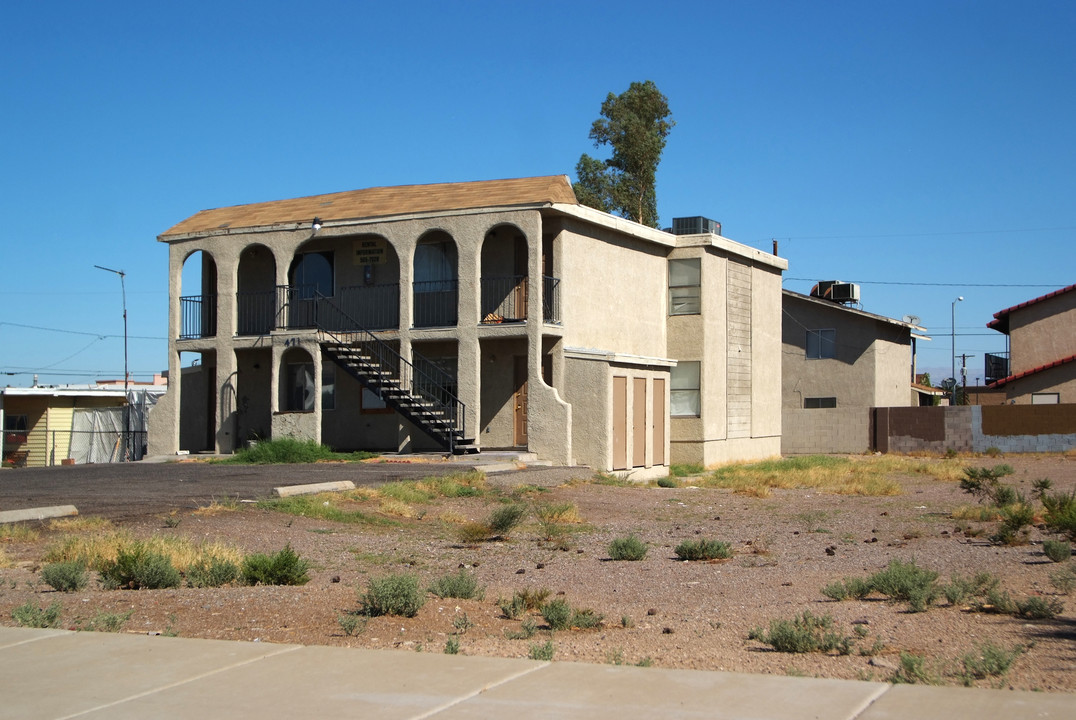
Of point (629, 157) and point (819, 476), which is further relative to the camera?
point (629, 157)

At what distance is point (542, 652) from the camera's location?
268 inches

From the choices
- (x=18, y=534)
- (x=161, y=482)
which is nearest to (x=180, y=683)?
(x=18, y=534)

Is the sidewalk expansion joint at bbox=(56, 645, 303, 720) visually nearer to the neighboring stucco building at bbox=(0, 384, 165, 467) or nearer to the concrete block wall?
the neighboring stucco building at bbox=(0, 384, 165, 467)

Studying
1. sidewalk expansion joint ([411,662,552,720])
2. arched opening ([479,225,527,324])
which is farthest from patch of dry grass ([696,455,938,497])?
sidewalk expansion joint ([411,662,552,720])

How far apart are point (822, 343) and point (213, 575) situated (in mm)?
38582

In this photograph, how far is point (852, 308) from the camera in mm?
46500

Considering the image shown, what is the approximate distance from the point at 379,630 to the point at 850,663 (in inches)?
128

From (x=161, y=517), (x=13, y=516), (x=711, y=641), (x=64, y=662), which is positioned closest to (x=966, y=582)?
(x=711, y=641)

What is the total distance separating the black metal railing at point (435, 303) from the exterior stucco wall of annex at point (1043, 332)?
108 ft

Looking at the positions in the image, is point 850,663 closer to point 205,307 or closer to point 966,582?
point 966,582

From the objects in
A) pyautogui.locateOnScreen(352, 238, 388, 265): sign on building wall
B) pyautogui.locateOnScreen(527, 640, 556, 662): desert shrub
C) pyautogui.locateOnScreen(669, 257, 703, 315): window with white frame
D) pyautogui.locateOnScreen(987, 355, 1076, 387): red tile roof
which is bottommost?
pyautogui.locateOnScreen(527, 640, 556, 662): desert shrub

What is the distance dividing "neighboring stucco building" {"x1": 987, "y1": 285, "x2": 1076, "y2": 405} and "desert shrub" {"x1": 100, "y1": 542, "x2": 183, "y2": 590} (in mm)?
44245

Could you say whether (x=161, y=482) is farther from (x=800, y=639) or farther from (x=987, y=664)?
(x=987, y=664)

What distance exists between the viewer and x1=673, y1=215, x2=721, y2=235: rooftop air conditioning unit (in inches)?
1302
